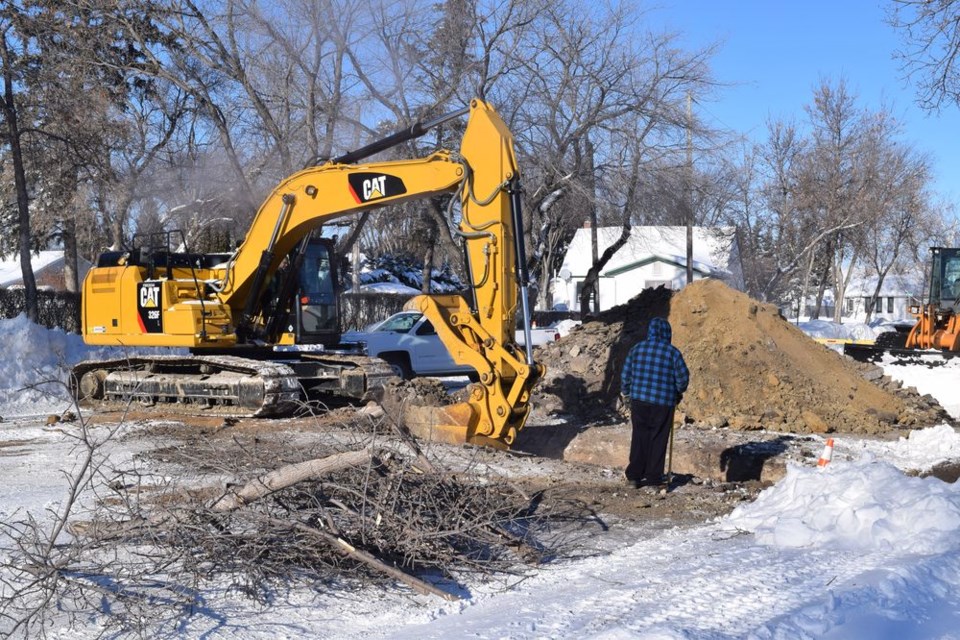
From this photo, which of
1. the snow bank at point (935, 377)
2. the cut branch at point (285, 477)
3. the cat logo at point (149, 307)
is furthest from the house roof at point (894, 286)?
the cut branch at point (285, 477)

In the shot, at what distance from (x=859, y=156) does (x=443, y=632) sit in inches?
1733

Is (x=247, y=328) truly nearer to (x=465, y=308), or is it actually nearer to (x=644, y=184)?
(x=465, y=308)

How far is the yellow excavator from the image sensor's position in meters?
10.8

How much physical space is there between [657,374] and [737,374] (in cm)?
494

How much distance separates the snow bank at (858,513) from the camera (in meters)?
7.32

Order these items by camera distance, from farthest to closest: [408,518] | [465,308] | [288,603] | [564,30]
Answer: [564,30]
[465,308]
[408,518]
[288,603]

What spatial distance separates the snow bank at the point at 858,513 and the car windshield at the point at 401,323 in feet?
39.6

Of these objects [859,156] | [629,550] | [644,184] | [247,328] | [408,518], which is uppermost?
[859,156]

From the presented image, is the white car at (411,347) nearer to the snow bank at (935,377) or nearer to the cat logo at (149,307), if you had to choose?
the cat logo at (149,307)

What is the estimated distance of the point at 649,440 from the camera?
975 centimetres

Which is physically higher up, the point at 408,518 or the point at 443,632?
the point at 408,518

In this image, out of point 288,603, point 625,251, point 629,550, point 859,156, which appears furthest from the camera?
point 625,251

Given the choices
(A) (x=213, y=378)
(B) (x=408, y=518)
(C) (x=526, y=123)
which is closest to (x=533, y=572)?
(B) (x=408, y=518)

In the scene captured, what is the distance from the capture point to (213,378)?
14047 millimetres
